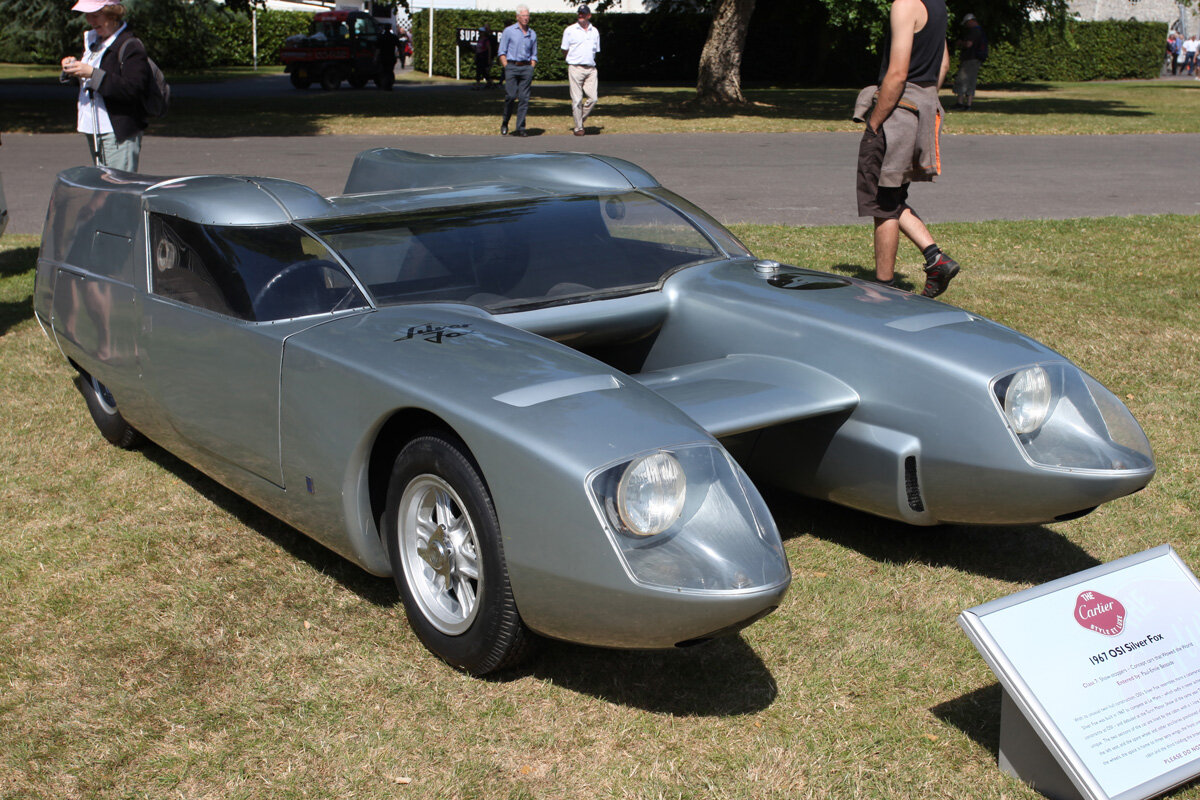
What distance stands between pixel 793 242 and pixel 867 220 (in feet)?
5.57

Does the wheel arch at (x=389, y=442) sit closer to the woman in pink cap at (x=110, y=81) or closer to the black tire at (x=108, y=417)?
the black tire at (x=108, y=417)

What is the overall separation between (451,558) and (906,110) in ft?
14.0

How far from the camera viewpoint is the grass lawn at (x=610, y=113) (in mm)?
18953

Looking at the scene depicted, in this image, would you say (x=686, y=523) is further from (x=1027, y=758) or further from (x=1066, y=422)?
(x=1066, y=422)

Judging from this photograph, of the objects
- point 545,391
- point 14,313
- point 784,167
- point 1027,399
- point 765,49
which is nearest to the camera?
point 545,391

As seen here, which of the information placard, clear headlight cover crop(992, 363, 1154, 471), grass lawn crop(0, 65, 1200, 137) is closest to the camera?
the information placard

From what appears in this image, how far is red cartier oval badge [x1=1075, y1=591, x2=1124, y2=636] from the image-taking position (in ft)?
8.39

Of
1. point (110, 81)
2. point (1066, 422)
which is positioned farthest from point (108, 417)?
point (1066, 422)

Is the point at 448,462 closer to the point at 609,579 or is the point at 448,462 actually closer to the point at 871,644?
the point at 609,579

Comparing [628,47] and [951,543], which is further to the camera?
[628,47]

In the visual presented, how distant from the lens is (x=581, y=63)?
17562mm

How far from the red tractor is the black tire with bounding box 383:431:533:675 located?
29637 millimetres

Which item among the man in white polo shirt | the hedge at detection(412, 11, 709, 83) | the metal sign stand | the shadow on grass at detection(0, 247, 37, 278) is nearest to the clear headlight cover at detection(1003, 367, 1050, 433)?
the metal sign stand

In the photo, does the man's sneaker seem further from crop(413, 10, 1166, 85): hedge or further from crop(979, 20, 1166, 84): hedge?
crop(979, 20, 1166, 84): hedge
